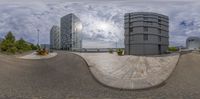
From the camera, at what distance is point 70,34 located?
6912 centimetres

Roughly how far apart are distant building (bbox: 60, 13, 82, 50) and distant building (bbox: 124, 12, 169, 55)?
49.6ft

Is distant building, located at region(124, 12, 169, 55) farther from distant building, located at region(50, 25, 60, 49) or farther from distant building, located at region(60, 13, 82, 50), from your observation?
distant building, located at region(50, 25, 60, 49)

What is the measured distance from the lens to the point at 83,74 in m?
16.4

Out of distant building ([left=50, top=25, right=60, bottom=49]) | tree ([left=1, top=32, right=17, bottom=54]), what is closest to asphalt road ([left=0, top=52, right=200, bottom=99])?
tree ([left=1, top=32, right=17, bottom=54])

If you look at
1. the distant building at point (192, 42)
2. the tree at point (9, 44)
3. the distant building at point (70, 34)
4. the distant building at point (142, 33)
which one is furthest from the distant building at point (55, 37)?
the distant building at point (192, 42)

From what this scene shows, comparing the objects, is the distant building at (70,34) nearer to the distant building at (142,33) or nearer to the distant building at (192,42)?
the distant building at (142,33)

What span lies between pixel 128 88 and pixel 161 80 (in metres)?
2.79

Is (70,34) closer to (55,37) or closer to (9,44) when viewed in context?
(55,37)

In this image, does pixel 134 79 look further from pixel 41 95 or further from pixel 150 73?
pixel 41 95

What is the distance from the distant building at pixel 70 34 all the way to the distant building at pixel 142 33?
1513cm

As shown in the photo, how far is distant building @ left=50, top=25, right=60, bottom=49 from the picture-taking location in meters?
77.7

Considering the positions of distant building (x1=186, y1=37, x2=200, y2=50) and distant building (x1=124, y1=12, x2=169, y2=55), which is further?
distant building (x1=186, y1=37, x2=200, y2=50)

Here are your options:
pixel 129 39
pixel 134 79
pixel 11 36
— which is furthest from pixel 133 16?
pixel 134 79

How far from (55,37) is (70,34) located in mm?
13431
